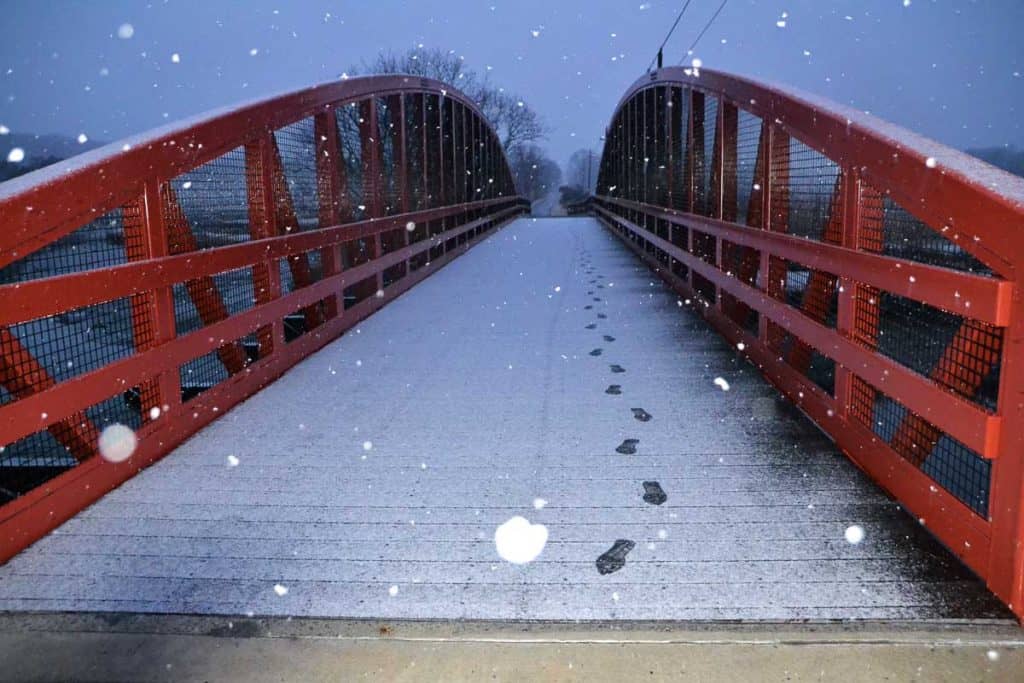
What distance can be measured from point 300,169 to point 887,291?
425 centimetres

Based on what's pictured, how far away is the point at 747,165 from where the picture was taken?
6039 mm

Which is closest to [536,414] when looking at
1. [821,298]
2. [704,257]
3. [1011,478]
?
[821,298]

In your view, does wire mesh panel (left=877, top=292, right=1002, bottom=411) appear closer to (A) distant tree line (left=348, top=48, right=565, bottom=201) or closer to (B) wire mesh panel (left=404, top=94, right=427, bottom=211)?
(B) wire mesh panel (left=404, top=94, right=427, bottom=211)

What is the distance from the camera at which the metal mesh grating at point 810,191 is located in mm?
4020

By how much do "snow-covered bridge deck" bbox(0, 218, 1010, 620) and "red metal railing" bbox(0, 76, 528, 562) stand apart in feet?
0.73

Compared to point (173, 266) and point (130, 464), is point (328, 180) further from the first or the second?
point (130, 464)

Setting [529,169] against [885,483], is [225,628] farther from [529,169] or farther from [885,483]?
[529,169]

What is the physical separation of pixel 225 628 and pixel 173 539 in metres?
0.70

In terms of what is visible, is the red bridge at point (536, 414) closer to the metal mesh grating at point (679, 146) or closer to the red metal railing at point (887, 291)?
the red metal railing at point (887, 291)

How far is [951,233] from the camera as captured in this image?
261cm

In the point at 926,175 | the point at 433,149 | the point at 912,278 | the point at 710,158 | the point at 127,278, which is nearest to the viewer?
the point at 926,175

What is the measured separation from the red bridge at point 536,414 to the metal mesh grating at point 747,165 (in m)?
0.04

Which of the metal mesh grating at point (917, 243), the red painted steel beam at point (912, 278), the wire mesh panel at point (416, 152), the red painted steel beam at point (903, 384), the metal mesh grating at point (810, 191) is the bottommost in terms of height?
the red painted steel beam at point (903, 384)

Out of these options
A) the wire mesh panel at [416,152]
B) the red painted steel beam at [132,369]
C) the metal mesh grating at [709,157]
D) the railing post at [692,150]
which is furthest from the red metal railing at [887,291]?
the wire mesh panel at [416,152]
